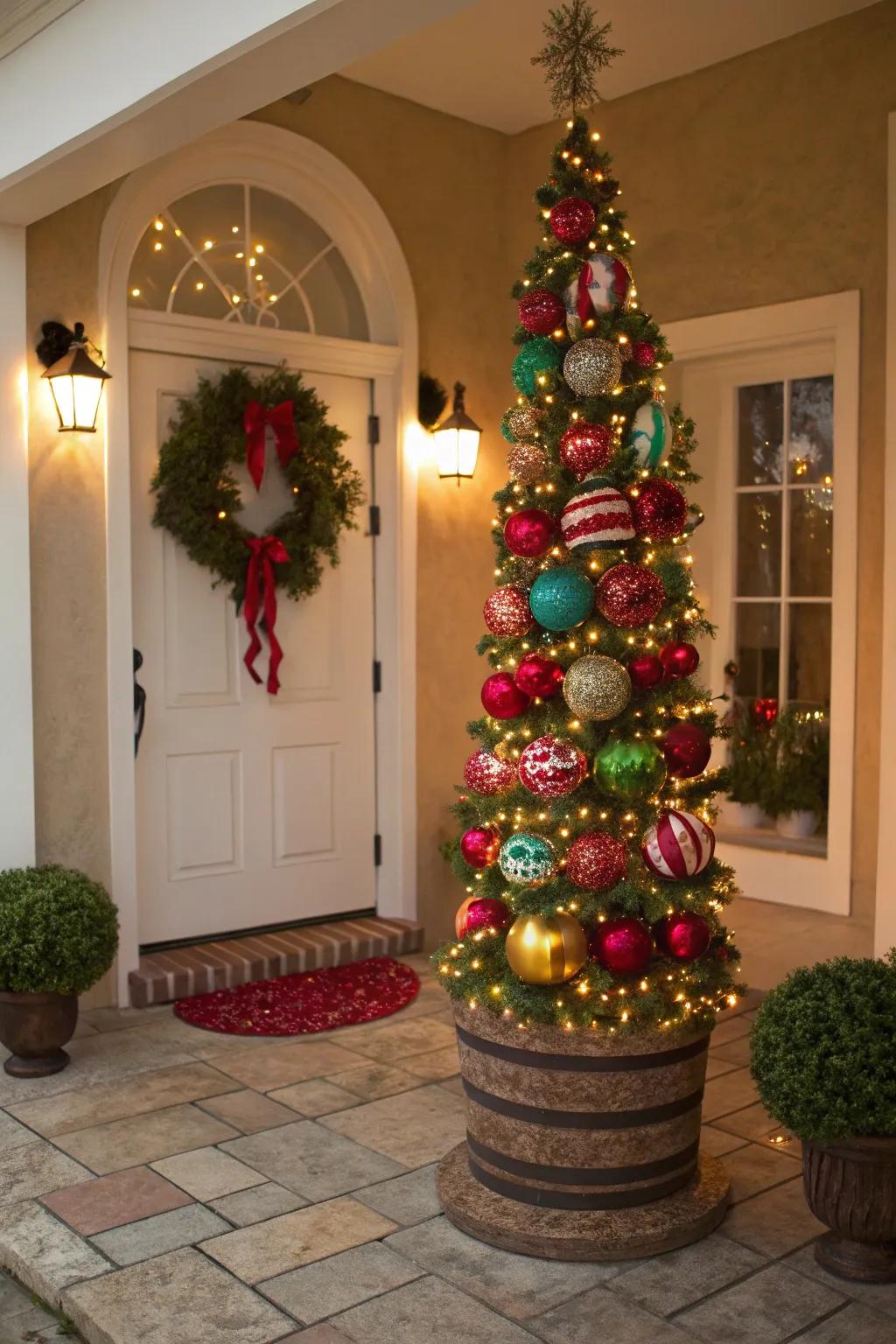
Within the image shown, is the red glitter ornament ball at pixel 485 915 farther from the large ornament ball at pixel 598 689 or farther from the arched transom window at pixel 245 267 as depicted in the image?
the arched transom window at pixel 245 267

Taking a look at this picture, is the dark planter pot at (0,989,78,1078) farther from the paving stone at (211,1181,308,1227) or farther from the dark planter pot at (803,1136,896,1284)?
the dark planter pot at (803,1136,896,1284)

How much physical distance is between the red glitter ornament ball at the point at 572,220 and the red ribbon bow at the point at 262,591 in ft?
7.33

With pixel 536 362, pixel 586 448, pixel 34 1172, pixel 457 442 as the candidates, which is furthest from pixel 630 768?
pixel 457 442

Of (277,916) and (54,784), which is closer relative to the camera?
(54,784)

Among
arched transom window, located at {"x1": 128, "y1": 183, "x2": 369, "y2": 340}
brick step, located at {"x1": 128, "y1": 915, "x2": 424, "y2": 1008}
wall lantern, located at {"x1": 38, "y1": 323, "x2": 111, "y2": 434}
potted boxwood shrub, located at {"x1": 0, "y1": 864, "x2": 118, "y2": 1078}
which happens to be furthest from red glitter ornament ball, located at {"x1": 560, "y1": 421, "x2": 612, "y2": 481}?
brick step, located at {"x1": 128, "y1": 915, "x2": 424, "y2": 1008}

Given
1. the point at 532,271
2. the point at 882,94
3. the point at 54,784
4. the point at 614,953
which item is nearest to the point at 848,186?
the point at 882,94

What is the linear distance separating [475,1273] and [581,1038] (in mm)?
561

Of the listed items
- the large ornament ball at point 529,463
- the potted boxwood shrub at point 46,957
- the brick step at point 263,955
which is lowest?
the brick step at point 263,955

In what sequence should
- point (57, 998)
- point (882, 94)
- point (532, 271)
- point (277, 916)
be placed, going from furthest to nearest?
1. point (277, 916)
2. point (882, 94)
3. point (57, 998)
4. point (532, 271)

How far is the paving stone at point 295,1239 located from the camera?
117 inches

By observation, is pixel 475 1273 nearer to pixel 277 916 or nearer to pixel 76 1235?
pixel 76 1235

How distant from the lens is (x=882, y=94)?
4.56 m

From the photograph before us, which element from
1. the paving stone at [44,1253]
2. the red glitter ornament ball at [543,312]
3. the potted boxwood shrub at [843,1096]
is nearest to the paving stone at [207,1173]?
the paving stone at [44,1253]

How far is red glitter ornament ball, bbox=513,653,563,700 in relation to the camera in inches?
123
